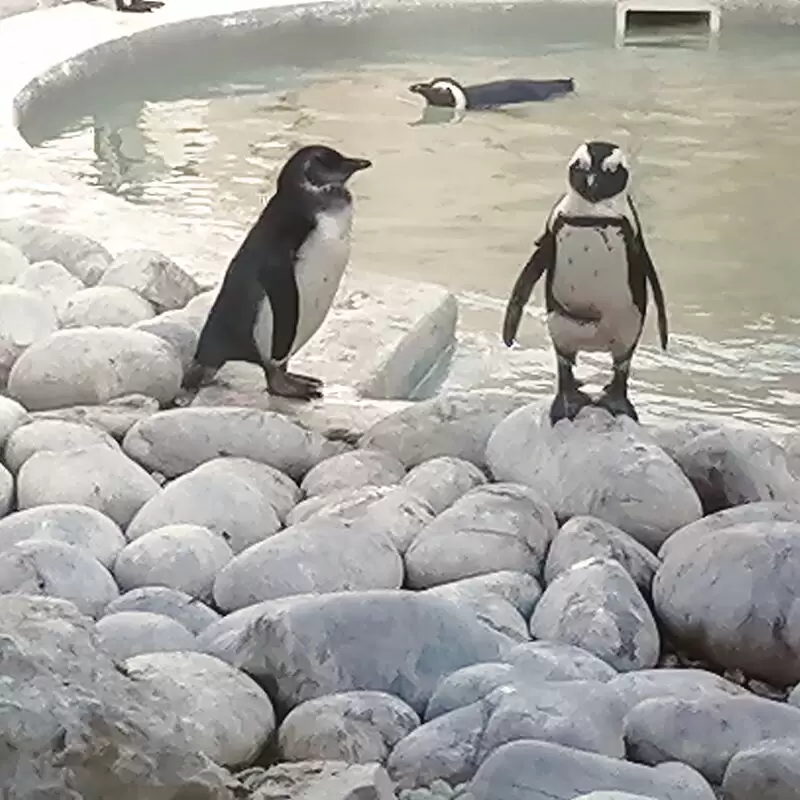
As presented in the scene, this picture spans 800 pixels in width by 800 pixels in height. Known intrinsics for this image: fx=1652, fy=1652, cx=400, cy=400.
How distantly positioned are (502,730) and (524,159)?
3.67 metres

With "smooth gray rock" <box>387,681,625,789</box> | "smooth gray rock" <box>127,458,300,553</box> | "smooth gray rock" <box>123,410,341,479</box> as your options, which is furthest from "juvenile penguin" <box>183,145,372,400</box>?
"smooth gray rock" <box>387,681,625,789</box>

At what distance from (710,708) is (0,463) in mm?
1204

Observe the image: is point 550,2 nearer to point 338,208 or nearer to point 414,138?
point 414,138

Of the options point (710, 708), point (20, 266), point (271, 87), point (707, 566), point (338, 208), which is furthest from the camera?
point (271, 87)

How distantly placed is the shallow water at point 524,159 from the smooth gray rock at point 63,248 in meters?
0.58

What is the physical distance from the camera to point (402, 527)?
2158 mm

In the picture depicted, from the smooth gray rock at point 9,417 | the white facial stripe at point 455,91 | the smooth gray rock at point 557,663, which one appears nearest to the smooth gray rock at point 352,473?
the smooth gray rock at point 9,417

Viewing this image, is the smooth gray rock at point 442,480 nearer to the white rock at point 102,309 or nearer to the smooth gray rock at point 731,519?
the smooth gray rock at point 731,519

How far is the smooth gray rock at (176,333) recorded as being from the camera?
2.91 metres

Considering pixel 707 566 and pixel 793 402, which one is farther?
pixel 793 402

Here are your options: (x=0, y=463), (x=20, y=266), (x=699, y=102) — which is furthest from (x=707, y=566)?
(x=699, y=102)

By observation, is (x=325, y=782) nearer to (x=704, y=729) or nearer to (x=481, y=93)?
(x=704, y=729)

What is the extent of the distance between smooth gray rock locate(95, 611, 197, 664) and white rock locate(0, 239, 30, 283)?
1597 millimetres

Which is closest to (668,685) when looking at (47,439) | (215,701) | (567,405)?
(215,701)
